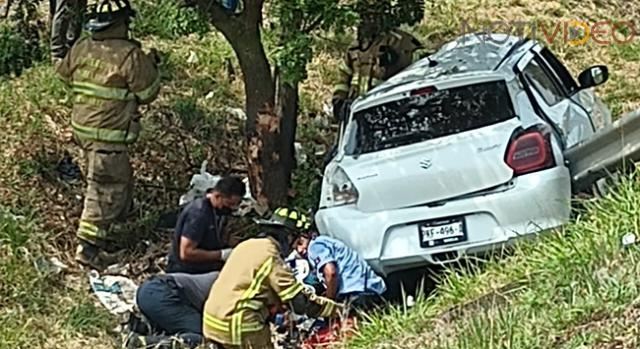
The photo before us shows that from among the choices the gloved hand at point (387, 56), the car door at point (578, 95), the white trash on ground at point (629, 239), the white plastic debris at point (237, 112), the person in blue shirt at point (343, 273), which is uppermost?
the gloved hand at point (387, 56)

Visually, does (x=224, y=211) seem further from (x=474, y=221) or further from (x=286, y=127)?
(x=286, y=127)

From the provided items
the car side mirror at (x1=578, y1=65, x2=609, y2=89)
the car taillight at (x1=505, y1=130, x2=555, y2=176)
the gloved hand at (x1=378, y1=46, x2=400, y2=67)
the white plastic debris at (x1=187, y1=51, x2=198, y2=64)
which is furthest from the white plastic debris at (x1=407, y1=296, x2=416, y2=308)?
the white plastic debris at (x1=187, y1=51, x2=198, y2=64)

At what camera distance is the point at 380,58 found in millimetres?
11344

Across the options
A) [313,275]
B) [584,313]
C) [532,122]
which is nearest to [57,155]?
[313,275]

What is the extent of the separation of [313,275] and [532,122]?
1.75 m

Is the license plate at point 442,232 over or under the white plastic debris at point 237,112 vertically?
under

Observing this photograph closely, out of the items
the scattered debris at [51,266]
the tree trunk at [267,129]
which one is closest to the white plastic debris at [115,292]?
the scattered debris at [51,266]

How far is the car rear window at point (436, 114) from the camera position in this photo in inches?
294

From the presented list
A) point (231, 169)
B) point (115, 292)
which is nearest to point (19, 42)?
point (231, 169)

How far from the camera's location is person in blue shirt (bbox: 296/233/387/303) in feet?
23.8

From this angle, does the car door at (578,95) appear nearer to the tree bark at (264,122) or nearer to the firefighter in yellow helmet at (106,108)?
the tree bark at (264,122)

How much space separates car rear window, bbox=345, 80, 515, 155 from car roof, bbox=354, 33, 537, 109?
0.32 feet

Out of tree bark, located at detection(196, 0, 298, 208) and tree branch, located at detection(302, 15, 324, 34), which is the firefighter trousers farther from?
tree branch, located at detection(302, 15, 324, 34)

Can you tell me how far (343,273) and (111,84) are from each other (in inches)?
115
